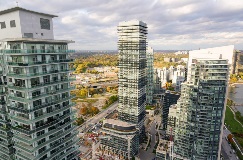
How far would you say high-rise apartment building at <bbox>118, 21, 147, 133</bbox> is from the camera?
384ft

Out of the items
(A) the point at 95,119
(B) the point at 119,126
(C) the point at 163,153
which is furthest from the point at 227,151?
(A) the point at 95,119

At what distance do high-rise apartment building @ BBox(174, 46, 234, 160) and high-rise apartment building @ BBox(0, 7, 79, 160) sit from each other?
5188cm

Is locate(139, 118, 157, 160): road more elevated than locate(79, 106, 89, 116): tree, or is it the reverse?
locate(79, 106, 89, 116): tree

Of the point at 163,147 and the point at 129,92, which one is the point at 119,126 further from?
the point at 163,147

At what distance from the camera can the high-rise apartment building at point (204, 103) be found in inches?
2958

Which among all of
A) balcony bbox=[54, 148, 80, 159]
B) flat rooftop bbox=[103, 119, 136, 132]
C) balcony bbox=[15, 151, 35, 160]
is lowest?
flat rooftop bbox=[103, 119, 136, 132]

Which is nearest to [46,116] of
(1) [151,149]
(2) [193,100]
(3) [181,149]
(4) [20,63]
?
(4) [20,63]

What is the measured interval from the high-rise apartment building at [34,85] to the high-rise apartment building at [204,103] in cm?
5188

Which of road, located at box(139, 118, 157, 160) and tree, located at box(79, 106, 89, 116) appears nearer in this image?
road, located at box(139, 118, 157, 160)

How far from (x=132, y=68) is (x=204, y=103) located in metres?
53.8

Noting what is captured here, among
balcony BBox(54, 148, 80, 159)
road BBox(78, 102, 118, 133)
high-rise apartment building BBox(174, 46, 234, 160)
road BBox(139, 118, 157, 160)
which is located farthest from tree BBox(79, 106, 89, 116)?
balcony BBox(54, 148, 80, 159)

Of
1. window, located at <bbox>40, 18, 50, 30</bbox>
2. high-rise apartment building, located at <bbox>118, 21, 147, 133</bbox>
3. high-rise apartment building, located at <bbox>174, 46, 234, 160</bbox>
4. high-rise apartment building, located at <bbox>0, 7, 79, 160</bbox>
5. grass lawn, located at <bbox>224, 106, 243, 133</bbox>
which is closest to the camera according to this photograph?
high-rise apartment building, located at <bbox>0, 7, 79, 160</bbox>

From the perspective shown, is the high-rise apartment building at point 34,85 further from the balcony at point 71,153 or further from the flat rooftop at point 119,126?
the flat rooftop at point 119,126

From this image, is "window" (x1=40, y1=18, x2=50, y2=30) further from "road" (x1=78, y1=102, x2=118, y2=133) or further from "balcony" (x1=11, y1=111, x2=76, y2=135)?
"road" (x1=78, y1=102, x2=118, y2=133)
